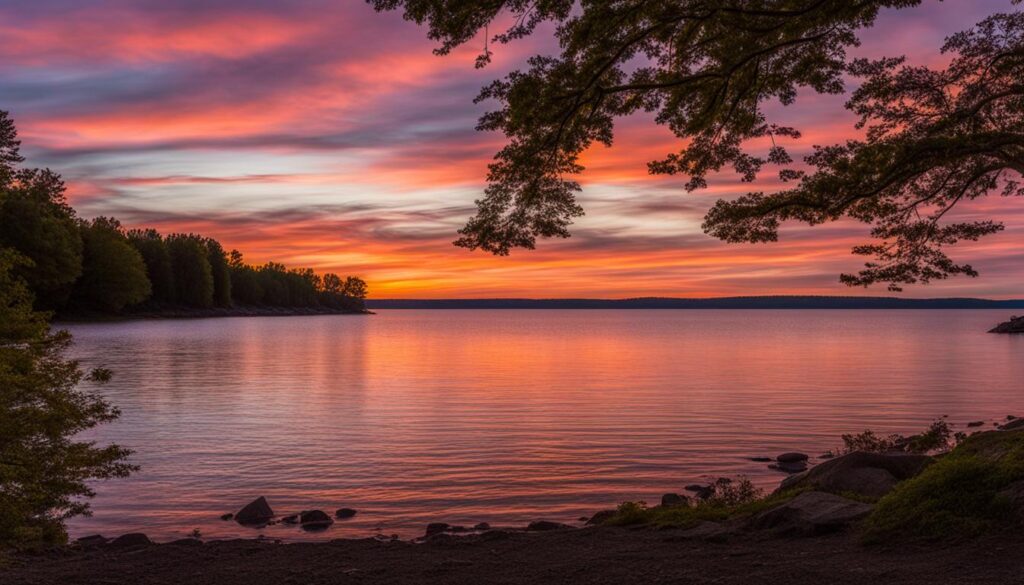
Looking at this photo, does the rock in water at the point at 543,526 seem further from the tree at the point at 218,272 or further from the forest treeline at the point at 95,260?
the tree at the point at 218,272

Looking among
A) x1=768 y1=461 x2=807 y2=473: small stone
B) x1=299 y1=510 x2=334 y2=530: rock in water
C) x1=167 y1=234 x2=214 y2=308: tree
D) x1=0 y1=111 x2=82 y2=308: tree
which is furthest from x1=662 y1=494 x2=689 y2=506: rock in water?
x1=167 y1=234 x2=214 y2=308: tree

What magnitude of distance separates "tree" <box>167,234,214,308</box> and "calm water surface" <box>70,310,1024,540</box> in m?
97.8

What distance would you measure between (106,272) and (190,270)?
43831mm

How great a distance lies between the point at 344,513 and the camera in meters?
17.2

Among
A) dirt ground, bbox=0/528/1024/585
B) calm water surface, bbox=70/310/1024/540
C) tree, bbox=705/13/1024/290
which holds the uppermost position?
tree, bbox=705/13/1024/290

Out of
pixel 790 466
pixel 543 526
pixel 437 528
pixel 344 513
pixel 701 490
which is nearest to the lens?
pixel 543 526

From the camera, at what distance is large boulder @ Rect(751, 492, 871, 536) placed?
1062 centimetres

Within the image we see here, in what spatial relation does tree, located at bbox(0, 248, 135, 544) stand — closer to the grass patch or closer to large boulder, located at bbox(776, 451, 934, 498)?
the grass patch

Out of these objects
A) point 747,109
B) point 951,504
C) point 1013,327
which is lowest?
point 1013,327

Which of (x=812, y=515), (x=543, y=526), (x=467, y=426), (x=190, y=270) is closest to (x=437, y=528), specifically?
(x=543, y=526)

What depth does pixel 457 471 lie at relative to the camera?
71.6 feet

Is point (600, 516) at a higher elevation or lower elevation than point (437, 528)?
higher

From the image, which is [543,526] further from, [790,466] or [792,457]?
[792,457]

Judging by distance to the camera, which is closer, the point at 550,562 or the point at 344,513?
the point at 550,562
